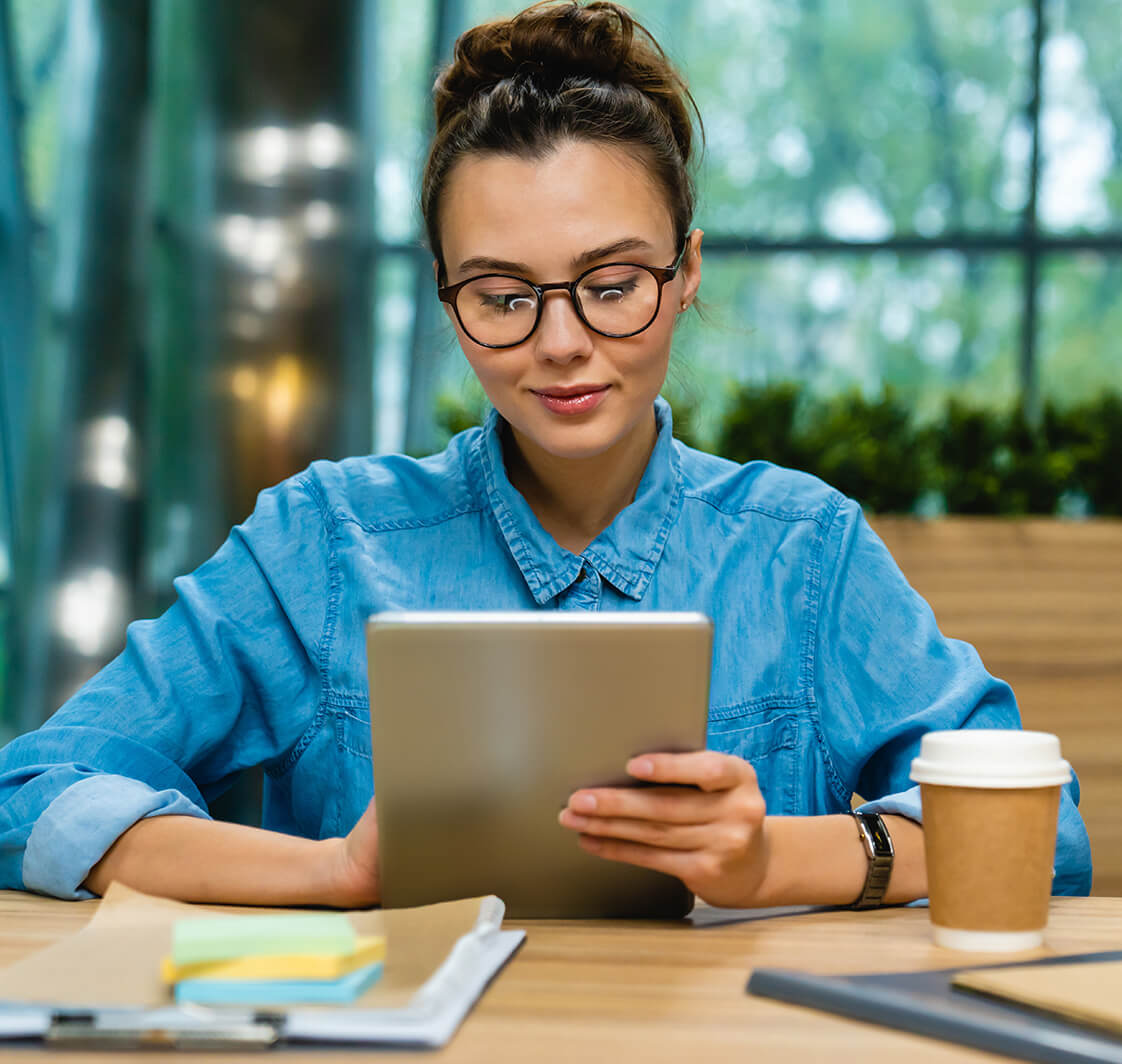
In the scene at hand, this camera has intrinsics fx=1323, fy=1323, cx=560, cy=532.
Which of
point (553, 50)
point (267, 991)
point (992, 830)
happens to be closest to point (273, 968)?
point (267, 991)

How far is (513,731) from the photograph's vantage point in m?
0.85

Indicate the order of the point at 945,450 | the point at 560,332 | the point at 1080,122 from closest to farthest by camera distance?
1. the point at 560,332
2. the point at 945,450
3. the point at 1080,122

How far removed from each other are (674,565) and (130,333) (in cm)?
285

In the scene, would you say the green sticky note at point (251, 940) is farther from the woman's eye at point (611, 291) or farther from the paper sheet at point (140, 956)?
the woman's eye at point (611, 291)

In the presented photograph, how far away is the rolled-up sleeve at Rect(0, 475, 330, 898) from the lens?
107cm

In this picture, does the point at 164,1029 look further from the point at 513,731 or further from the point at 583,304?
the point at 583,304

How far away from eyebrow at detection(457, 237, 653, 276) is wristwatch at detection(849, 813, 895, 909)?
58 centimetres

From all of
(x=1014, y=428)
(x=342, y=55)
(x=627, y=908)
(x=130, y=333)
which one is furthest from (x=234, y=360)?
(x=627, y=908)

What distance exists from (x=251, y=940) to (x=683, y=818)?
12.5 inches

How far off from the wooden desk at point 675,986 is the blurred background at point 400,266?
→ 85 cm

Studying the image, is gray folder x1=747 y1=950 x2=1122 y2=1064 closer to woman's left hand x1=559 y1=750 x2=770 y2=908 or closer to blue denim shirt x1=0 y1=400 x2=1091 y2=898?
woman's left hand x1=559 y1=750 x2=770 y2=908

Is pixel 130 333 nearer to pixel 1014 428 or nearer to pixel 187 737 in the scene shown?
pixel 1014 428

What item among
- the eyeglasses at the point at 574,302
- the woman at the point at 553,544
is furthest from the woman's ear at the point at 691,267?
the eyeglasses at the point at 574,302

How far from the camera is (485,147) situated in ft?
4.40
